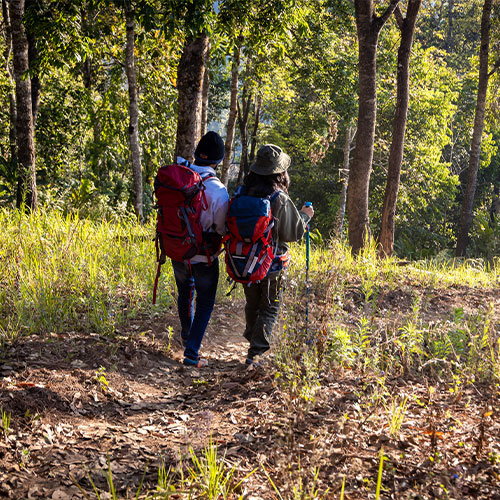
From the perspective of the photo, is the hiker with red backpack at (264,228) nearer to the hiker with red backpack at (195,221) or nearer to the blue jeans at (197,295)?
the hiker with red backpack at (195,221)

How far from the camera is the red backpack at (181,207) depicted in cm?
433

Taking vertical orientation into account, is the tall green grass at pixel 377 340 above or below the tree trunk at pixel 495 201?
below

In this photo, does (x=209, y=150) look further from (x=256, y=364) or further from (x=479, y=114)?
(x=479, y=114)

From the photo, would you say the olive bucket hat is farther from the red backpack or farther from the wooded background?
the wooded background

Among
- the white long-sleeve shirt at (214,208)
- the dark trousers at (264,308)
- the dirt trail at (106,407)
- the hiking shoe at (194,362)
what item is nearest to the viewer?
the dirt trail at (106,407)

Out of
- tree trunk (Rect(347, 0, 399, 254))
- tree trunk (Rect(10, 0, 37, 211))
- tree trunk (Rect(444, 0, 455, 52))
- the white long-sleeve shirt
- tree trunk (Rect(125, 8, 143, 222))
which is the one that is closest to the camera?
the white long-sleeve shirt

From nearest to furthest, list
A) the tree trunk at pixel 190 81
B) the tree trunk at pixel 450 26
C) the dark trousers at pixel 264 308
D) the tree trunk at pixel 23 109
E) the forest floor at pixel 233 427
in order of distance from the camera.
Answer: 1. the forest floor at pixel 233 427
2. the dark trousers at pixel 264 308
3. the tree trunk at pixel 190 81
4. the tree trunk at pixel 23 109
5. the tree trunk at pixel 450 26

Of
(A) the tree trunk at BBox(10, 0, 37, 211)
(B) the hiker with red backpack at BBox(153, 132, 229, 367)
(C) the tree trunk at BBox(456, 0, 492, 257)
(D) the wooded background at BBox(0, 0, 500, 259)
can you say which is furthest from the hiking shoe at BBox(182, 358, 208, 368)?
(C) the tree trunk at BBox(456, 0, 492, 257)

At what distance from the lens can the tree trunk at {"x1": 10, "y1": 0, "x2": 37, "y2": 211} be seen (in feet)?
26.4

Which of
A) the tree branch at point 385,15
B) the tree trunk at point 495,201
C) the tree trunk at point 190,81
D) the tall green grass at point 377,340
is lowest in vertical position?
the tall green grass at point 377,340

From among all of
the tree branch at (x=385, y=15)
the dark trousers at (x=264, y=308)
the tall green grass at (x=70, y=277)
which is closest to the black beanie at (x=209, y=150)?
the dark trousers at (x=264, y=308)

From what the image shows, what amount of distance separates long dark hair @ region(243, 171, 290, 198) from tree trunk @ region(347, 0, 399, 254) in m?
5.41

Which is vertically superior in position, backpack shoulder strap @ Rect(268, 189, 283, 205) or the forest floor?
backpack shoulder strap @ Rect(268, 189, 283, 205)

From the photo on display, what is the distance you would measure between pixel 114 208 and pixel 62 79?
444 cm
